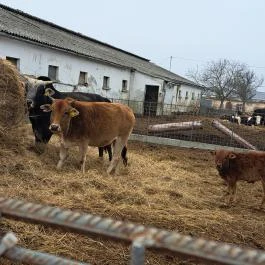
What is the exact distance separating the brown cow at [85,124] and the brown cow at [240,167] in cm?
266

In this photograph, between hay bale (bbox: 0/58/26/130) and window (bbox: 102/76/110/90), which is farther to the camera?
window (bbox: 102/76/110/90)

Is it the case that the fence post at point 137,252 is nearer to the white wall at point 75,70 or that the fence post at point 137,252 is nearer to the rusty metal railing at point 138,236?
the rusty metal railing at point 138,236

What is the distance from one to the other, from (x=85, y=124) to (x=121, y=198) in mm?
2678

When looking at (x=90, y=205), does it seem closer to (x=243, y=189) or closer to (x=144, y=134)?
(x=243, y=189)

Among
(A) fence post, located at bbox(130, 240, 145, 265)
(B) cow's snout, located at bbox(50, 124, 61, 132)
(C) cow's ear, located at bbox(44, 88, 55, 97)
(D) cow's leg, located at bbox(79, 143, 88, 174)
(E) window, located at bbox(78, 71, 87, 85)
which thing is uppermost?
(E) window, located at bbox(78, 71, 87, 85)

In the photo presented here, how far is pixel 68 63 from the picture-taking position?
23.4 meters

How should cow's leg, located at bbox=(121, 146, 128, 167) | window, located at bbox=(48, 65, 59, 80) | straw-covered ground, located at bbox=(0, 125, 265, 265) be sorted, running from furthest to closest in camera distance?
window, located at bbox=(48, 65, 59, 80)
cow's leg, located at bbox=(121, 146, 128, 167)
straw-covered ground, located at bbox=(0, 125, 265, 265)

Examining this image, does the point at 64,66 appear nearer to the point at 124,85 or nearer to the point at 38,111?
the point at 124,85

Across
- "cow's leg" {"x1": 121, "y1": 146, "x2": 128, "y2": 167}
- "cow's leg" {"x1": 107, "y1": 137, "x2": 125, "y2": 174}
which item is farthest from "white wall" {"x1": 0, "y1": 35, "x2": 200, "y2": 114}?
"cow's leg" {"x1": 107, "y1": 137, "x2": 125, "y2": 174}

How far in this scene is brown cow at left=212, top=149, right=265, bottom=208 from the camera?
8008 mm

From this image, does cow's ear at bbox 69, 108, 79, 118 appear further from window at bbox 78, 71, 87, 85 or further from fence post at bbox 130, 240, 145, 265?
window at bbox 78, 71, 87, 85

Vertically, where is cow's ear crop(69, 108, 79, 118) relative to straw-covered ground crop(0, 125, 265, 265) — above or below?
above

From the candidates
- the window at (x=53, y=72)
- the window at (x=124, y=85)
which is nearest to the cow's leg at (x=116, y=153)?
the window at (x=53, y=72)

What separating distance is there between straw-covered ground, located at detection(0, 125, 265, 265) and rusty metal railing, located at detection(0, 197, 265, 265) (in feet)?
8.05
